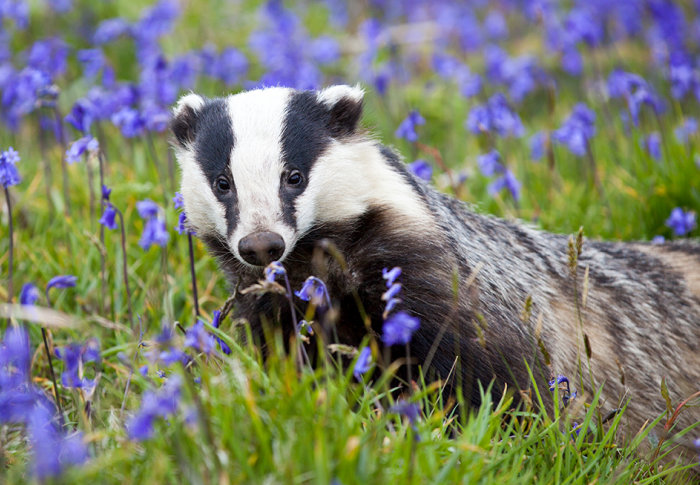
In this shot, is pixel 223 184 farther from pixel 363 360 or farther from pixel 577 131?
pixel 577 131

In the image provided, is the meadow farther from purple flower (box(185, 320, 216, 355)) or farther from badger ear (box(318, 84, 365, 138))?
badger ear (box(318, 84, 365, 138))

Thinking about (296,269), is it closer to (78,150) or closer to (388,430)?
(388,430)

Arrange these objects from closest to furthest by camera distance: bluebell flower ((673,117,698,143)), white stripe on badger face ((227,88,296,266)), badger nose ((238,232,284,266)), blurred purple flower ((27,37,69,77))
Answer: badger nose ((238,232,284,266))
white stripe on badger face ((227,88,296,266))
bluebell flower ((673,117,698,143))
blurred purple flower ((27,37,69,77))

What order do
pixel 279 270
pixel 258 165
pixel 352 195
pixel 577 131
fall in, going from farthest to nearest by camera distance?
pixel 577 131
pixel 352 195
pixel 258 165
pixel 279 270

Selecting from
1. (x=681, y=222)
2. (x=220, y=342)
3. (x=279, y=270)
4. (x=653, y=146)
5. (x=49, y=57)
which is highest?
(x=49, y=57)

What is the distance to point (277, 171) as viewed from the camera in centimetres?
294

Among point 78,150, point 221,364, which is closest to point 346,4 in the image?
point 78,150

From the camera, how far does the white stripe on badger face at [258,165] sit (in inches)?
111

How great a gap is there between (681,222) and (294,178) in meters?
2.27

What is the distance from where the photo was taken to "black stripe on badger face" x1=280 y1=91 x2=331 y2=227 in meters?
2.96

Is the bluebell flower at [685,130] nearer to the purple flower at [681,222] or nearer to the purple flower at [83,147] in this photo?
the purple flower at [681,222]

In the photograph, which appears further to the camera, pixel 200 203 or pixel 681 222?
pixel 681 222

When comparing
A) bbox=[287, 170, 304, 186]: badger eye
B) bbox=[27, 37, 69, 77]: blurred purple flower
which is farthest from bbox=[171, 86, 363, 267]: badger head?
bbox=[27, 37, 69, 77]: blurred purple flower

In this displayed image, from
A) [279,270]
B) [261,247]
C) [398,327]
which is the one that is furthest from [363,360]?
[261,247]
